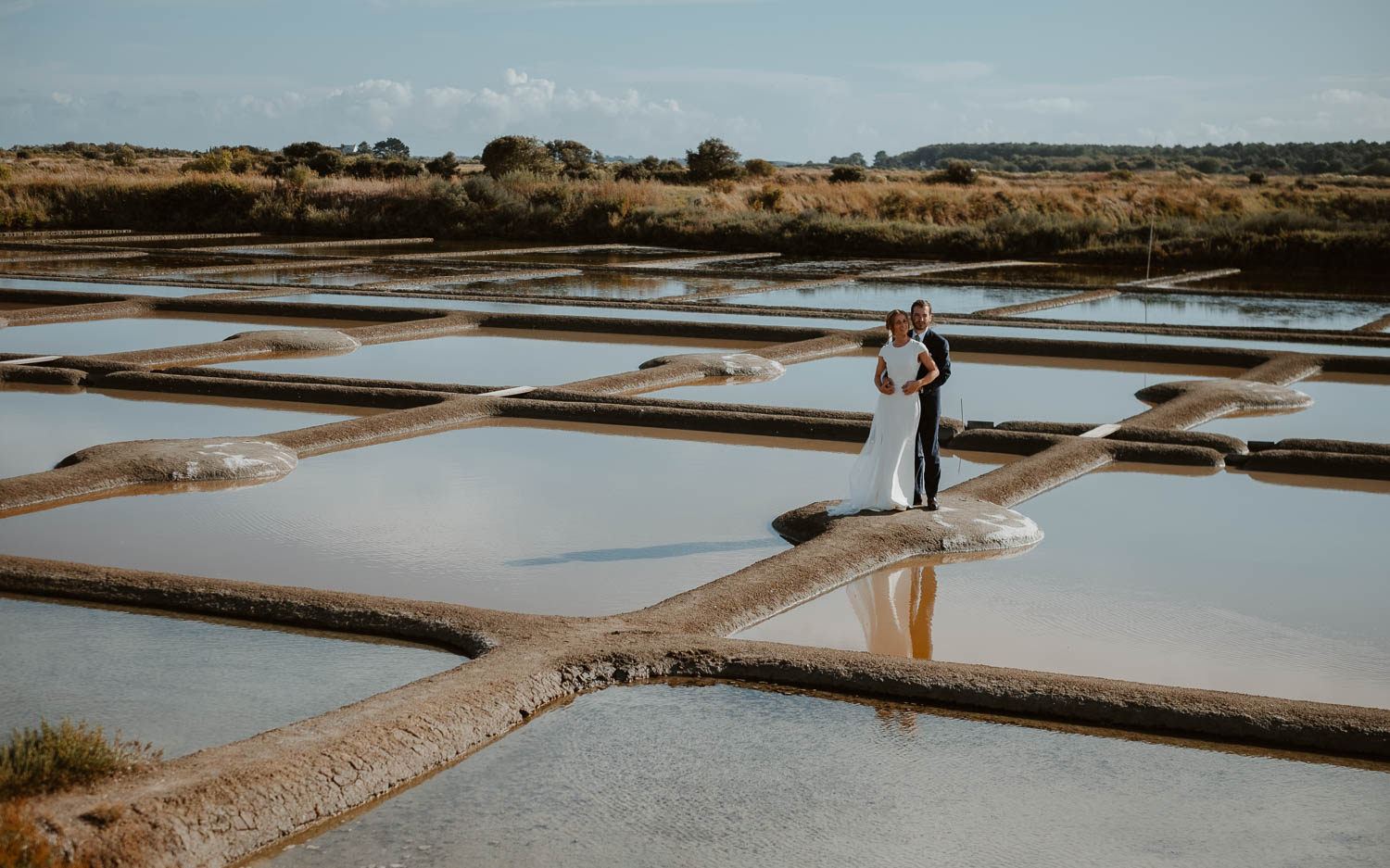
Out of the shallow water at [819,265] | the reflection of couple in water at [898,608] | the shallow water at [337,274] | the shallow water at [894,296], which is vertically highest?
the shallow water at [819,265]

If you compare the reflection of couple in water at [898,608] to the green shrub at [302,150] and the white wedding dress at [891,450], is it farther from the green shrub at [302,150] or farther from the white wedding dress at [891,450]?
the green shrub at [302,150]

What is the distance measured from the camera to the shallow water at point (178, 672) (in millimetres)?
3576

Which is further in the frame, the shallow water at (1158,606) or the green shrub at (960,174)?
the green shrub at (960,174)

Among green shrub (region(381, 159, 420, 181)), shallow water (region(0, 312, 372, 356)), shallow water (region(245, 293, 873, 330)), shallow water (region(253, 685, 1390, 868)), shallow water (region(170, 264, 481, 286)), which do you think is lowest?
shallow water (region(253, 685, 1390, 868))

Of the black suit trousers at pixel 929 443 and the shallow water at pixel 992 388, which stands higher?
the black suit trousers at pixel 929 443

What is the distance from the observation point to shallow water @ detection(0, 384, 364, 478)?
285 inches

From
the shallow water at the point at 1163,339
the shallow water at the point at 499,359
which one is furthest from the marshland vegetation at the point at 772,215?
the shallow water at the point at 499,359

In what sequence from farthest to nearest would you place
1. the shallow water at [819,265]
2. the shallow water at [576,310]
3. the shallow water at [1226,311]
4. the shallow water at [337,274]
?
the shallow water at [819,265] → the shallow water at [337,274] → the shallow water at [1226,311] → the shallow water at [576,310]

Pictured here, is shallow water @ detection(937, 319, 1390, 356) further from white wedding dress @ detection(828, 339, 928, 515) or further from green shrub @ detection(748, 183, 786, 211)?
green shrub @ detection(748, 183, 786, 211)

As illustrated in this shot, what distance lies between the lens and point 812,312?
536 inches

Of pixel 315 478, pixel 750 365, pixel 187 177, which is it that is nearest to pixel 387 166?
pixel 187 177

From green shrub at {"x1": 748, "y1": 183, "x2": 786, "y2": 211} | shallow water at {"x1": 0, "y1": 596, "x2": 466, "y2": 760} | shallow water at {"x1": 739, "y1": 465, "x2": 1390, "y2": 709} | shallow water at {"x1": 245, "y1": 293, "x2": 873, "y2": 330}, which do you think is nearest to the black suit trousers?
shallow water at {"x1": 739, "y1": 465, "x2": 1390, "y2": 709}

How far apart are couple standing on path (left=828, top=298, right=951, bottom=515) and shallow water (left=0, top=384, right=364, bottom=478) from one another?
11.7 ft

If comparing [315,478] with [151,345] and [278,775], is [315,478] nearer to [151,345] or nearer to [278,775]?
[278,775]
